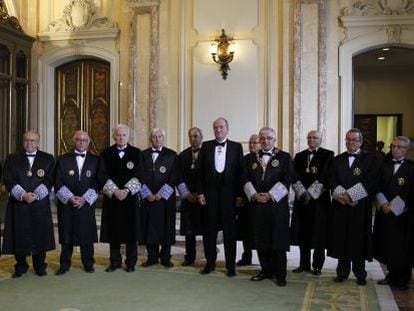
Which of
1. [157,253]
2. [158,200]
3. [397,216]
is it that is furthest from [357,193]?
[157,253]

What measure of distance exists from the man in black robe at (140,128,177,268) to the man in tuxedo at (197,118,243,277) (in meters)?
0.43

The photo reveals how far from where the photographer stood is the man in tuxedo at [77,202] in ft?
18.8

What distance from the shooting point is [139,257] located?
6.69 metres

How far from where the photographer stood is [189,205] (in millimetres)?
6246

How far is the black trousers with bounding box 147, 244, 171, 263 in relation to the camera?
6090 millimetres

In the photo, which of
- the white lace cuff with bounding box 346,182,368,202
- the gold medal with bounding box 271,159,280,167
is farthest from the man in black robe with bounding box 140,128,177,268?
the white lace cuff with bounding box 346,182,368,202

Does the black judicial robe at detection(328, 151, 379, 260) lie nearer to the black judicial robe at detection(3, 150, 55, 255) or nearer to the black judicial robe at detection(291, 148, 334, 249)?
the black judicial robe at detection(291, 148, 334, 249)

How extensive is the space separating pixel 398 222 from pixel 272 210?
1.16m

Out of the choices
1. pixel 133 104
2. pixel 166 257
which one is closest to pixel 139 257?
pixel 166 257

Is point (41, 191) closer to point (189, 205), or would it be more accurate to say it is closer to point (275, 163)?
point (189, 205)

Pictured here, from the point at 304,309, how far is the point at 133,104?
6.33 m

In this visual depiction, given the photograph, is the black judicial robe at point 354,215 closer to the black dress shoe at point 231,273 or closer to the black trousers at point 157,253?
the black dress shoe at point 231,273

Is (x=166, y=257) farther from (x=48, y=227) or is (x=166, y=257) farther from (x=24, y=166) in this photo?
(x=24, y=166)

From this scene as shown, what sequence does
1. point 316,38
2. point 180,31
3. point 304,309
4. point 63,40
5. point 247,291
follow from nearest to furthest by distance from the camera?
point 304,309 → point 247,291 → point 316,38 → point 180,31 → point 63,40
